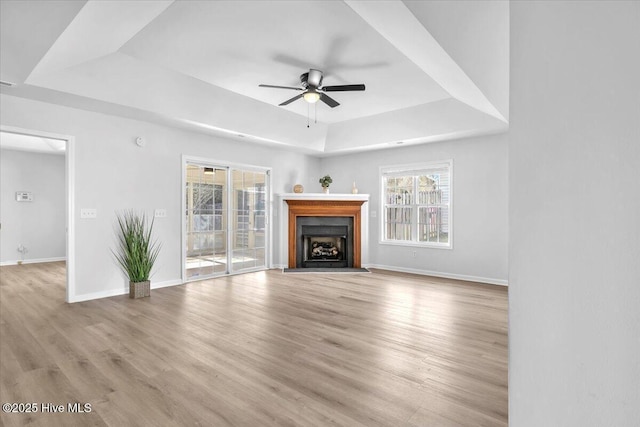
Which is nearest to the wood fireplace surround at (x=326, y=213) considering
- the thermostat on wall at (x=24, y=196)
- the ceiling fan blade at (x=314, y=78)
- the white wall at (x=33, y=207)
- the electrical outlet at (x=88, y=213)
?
the ceiling fan blade at (x=314, y=78)

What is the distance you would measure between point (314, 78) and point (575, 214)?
3.40 metres

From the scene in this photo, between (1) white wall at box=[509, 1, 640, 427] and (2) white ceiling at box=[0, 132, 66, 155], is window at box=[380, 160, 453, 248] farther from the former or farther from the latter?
(2) white ceiling at box=[0, 132, 66, 155]

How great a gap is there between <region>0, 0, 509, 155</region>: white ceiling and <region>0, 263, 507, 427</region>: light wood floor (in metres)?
2.45

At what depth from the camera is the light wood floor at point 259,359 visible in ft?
6.14

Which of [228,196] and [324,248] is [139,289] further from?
[324,248]

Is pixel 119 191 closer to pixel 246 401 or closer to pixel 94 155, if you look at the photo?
pixel 94 155

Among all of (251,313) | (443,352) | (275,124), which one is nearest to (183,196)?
(275,124)

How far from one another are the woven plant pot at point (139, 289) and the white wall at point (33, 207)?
5.05 meters

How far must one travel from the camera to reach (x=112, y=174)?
4547 mm

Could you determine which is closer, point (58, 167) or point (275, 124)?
point (275, 124)

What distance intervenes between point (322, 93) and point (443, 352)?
308 cm

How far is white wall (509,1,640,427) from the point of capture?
0.86 m

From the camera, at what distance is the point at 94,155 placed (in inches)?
173

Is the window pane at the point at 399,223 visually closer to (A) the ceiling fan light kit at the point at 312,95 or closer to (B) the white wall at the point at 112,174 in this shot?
(A) the ceiling fan light kit at the point at 312,95
